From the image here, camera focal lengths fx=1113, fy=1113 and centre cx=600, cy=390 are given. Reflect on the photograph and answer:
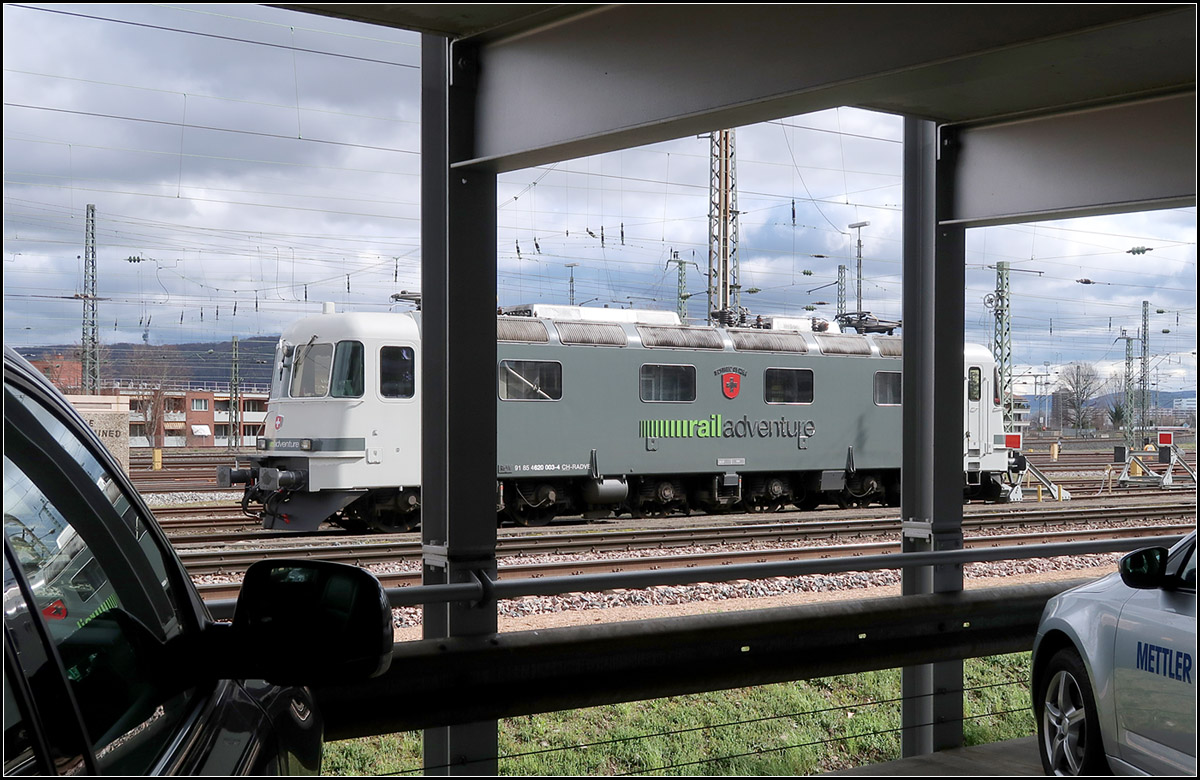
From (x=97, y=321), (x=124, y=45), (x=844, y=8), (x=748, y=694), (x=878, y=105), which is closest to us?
(x=844, y=8)

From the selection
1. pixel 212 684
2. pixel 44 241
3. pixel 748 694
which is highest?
pixel 44 241

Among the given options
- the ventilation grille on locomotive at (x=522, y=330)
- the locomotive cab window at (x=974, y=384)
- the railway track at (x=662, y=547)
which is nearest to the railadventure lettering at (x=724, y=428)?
the ventilation grille on locomotive at (x=522, y=330)

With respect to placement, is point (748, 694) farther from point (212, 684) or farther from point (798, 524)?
point (798, 524)

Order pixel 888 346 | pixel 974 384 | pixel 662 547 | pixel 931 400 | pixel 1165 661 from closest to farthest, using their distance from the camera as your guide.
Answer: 1. pixel 1165 661
2. pixel 931 400
3. pixel 662 547
4. pixel 888 346
5. pixel 974 384

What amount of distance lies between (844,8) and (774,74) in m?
0.35

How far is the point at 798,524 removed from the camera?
18.2m

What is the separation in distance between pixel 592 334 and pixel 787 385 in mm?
4406

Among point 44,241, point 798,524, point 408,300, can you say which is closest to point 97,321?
point 44,241

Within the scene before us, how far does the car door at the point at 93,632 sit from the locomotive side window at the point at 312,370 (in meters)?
15.7

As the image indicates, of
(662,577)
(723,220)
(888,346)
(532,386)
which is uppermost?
(723,220)

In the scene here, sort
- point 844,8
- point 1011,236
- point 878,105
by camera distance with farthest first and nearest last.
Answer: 1. point 1011,236
2. point 878,105
3. point 844,8

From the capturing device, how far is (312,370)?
59.0 feet

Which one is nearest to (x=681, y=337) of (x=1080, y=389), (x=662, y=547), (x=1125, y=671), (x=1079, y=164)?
(x=662, y=547)

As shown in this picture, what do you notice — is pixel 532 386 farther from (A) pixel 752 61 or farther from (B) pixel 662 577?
(A) pixel 752 61
